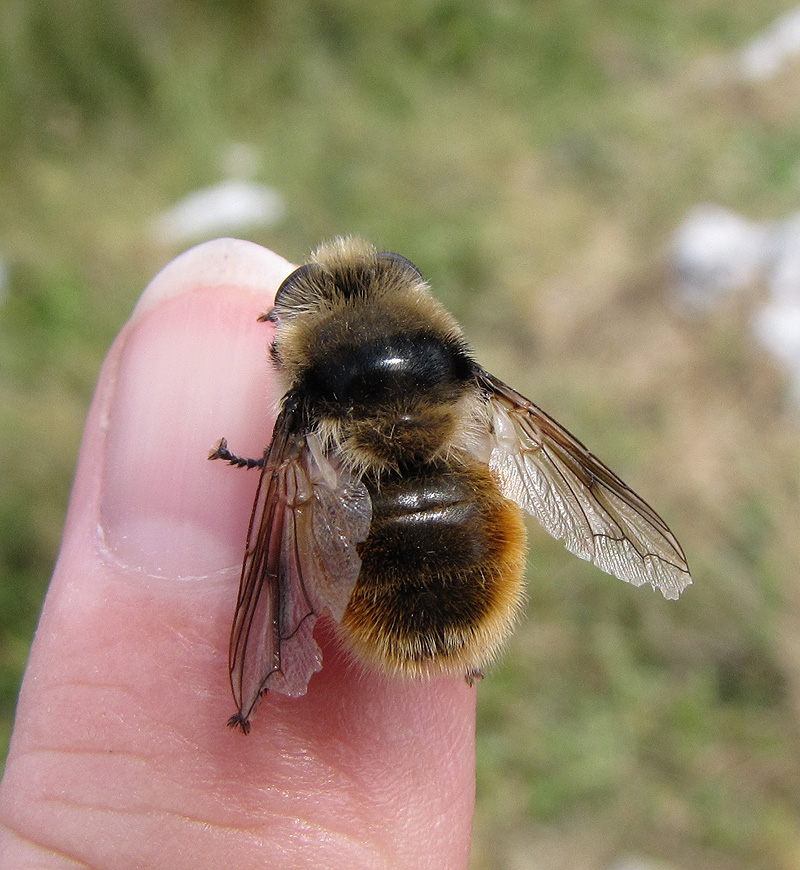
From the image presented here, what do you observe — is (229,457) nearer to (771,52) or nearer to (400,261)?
(400,261)

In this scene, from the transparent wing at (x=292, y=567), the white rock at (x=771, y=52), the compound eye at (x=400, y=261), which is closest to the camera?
the transparent wing at (x=292, y=567)

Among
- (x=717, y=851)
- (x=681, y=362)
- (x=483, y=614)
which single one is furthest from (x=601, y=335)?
(x=483, y=614)

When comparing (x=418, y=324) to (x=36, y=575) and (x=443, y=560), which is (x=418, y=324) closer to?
(x=443, y=560)

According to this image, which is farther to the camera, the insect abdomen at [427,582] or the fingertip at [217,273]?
the fingertip at [217,273]

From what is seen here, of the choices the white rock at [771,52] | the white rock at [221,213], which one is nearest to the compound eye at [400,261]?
the white rock at [221,213]

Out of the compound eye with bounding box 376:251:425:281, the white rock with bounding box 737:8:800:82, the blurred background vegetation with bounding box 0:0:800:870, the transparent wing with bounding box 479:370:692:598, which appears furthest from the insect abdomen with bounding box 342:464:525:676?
the white rock with bounding box 737:8:800:82

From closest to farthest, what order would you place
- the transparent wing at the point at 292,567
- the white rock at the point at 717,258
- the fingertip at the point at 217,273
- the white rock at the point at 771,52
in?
the transparent wing at the point at 292,567
the fingertip at the point at 217,273
the white rock at the point at 717,258
the white rock at the point at 771,52

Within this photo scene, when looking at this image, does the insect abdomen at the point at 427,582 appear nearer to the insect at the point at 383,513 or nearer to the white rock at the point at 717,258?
the insect at the point at 383,513

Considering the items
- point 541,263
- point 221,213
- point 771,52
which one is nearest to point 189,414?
point 541,263
